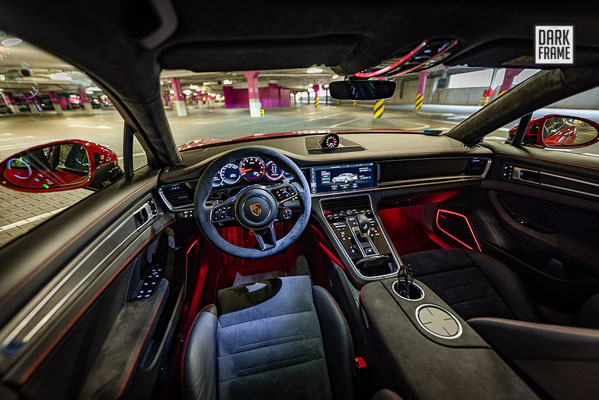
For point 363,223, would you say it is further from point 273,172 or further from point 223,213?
point 223,213

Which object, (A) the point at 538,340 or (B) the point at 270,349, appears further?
(B) the point at 270,349

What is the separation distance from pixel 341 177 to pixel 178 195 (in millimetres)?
1421

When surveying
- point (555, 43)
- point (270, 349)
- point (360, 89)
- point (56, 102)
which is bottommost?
point (270, 349)

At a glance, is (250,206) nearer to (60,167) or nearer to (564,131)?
(60,167)

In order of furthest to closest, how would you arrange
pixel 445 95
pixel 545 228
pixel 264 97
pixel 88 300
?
pixel 264 97 → pixel 445 95 → pixel 545 228 → pixel 88 300

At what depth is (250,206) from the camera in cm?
162

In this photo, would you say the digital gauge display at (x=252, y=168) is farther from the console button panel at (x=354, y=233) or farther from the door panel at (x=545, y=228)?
the door panel at (x=545, y=228)

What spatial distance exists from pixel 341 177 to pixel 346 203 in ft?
0.83

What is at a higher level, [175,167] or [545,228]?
[175,167]

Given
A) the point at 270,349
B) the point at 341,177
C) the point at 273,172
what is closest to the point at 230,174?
the point at 273,172

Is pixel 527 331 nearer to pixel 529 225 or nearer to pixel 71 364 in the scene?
pixel 529 225

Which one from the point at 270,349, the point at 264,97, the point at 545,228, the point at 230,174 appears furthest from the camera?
the point at 264,97

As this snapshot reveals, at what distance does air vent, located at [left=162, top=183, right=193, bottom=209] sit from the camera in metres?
1.95

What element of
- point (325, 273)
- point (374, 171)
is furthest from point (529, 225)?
point (325, 273)
